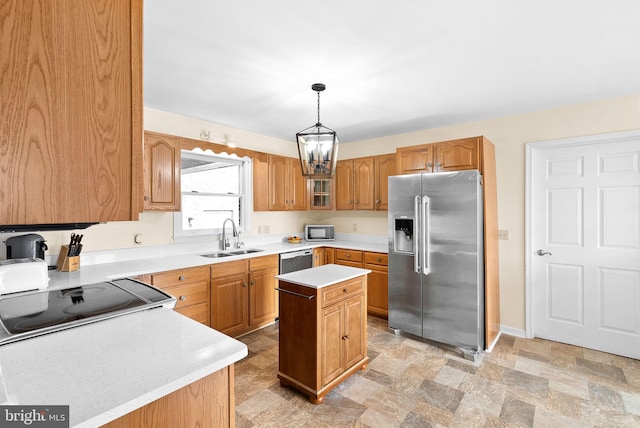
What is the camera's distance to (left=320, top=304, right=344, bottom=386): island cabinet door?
2.31 meters

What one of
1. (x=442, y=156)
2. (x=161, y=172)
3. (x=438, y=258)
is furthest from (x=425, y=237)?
(x=161, y=172)

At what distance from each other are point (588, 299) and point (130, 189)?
4.09 m

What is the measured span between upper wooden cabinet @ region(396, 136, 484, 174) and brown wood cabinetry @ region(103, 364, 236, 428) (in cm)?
301

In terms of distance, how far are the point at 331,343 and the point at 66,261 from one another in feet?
7.46

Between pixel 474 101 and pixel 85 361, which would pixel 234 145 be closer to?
pixel 474 101

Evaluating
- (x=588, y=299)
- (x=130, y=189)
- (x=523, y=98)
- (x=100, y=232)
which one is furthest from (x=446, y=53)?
(x=100, y=232)

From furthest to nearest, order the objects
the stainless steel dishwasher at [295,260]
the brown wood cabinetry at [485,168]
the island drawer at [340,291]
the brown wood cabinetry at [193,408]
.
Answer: the stainless steel dishwasher at [295,260], the brown wood cabinetry at [485,168], the island drawer at [340,291], the brown wood cabinetry at [193,408]

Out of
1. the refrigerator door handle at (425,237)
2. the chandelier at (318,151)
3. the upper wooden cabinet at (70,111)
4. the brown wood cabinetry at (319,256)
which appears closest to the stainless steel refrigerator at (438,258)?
the refrigerator door handle at (425,237)

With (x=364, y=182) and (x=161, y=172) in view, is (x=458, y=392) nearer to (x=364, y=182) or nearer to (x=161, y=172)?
(x=364, y=182)

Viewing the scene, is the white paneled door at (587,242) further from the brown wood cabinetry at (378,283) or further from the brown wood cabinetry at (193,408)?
the brown wood cabinetry at (193,408)

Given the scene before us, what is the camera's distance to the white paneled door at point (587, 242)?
2.95m

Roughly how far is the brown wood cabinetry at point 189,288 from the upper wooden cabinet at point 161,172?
0.71m

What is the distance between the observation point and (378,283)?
398 centimetres

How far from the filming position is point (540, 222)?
3.39 meters
